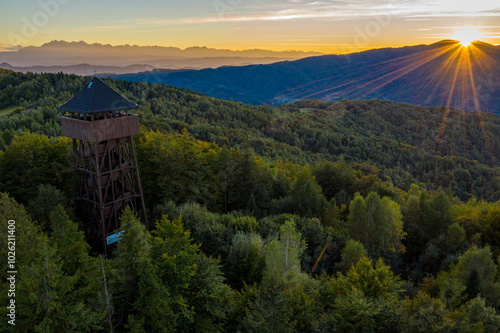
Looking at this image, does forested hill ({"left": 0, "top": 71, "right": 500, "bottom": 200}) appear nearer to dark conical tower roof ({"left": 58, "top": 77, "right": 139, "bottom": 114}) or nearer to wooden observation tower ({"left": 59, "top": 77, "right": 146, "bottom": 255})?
wooden observation tower ({"left": 59, "top": 77, "right": 146, "bottom": 255})

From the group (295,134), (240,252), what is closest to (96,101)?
(240,252)

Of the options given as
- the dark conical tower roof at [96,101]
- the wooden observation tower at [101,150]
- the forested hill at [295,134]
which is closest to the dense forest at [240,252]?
the wooden observation tower at [101,150]

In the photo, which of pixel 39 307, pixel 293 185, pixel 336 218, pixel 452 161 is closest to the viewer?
pixel 39 307

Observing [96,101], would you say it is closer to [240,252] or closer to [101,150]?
[101,150]

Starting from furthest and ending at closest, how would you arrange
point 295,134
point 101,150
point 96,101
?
1. point 295,134
2. point 101,150
3. point 96,101

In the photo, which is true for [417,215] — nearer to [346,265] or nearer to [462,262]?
[462,262]

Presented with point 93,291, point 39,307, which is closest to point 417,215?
point 93,291

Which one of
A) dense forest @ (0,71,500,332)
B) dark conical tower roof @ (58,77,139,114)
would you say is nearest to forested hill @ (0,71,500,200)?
dense forest @ (0,71,500,332)
